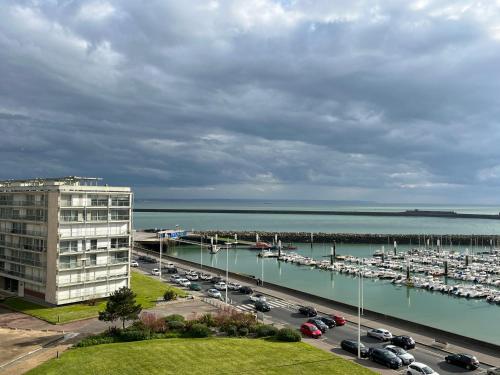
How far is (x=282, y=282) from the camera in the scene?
109 m

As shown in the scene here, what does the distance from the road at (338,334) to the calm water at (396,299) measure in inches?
989

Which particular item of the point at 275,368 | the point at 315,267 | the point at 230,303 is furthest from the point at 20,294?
the point at 315,267

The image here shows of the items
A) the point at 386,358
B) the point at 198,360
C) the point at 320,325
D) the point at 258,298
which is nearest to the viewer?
the point at 198,360

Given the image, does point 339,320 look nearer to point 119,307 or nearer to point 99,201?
point 119,307

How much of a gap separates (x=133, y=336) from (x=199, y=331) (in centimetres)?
665

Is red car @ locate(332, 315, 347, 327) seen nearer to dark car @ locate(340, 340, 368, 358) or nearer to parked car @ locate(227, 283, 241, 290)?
dark car @ locate(340, 340, 368, 358)

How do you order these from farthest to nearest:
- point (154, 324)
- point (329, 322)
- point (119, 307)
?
point (329, 322), point (154, 324), point (119, 307)

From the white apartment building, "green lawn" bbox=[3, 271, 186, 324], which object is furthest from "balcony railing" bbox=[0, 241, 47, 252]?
"green lawn" bbox=[3, 271, 186, 324]

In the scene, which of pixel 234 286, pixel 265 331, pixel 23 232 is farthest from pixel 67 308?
pixel 234 286

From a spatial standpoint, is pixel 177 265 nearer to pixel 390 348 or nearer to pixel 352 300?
pixel 352 300

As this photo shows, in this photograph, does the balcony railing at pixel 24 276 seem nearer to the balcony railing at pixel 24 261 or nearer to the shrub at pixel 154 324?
the balcony railing at pixel 24 261

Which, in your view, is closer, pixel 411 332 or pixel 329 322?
pixel 411 332

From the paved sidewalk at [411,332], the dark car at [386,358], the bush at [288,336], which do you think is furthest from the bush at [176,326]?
the paved sidewalk at [411,332]

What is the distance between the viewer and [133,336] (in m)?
44.1
